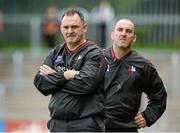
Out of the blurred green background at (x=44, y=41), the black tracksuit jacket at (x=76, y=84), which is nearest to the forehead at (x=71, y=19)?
the black tracksuit jacket at (x=76, y=84)

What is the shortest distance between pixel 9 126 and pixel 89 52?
7.36 m

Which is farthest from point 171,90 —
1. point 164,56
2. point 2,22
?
point 2,22

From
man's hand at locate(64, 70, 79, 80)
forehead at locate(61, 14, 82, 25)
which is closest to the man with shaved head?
man's hand at locate(64, 70, 79, 80)

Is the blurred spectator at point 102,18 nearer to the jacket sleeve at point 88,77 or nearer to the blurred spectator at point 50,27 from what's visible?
the blurred spectator at point 50,27

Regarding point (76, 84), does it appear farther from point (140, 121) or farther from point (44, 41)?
point (44, 41)

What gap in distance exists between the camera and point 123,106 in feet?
34.4

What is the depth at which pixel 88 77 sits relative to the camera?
9125 mm

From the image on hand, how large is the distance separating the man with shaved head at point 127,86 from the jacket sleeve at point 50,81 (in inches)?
50.4

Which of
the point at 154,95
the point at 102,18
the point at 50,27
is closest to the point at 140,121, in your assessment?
the point at 154,95

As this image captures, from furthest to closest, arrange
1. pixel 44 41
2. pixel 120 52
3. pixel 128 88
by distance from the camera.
Result: pixel 44 41
pixel 120 52
pixel 128 88

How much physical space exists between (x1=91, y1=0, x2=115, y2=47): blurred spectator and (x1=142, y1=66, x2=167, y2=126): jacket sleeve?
12.8 metres

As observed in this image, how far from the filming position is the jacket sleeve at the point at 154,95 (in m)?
10.6

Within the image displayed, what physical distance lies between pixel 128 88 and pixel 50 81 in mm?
1532

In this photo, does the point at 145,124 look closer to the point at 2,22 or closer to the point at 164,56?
the point at 164,56
